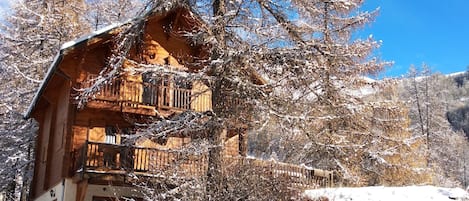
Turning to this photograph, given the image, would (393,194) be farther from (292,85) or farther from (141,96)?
(141,96)

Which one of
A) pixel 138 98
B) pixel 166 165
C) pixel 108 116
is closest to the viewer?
pixel 166 165

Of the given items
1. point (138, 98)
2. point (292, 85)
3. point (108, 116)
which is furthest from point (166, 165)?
point (138, 98)

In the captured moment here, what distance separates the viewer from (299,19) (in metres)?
13.2

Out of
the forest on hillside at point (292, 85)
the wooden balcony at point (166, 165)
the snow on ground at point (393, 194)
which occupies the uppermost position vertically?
the forest on hillside at point (292, 85)

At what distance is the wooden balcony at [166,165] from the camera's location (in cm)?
1219

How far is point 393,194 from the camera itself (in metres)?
13.5

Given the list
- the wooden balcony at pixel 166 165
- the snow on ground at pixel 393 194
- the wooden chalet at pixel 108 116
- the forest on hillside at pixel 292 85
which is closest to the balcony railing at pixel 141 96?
the wooden chalet at pixel 108 116

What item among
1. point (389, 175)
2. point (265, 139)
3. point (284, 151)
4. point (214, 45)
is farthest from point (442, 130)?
point (214, 45)

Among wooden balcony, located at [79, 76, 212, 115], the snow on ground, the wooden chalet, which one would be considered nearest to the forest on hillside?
the snow on ground

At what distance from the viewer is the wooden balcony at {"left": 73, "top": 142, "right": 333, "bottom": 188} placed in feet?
40.0

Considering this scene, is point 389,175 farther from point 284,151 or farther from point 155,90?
point 155,90

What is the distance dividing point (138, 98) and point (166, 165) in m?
5.36

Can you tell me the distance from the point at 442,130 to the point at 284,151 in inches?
732

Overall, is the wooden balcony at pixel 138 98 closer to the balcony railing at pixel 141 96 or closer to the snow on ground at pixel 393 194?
the balcony railing at pixel 141 96
